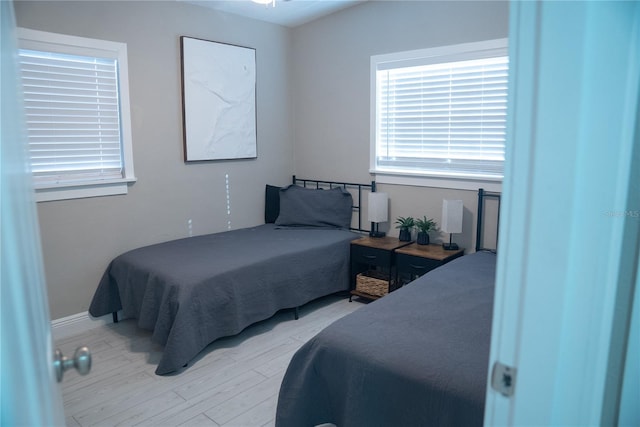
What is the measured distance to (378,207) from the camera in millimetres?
4020

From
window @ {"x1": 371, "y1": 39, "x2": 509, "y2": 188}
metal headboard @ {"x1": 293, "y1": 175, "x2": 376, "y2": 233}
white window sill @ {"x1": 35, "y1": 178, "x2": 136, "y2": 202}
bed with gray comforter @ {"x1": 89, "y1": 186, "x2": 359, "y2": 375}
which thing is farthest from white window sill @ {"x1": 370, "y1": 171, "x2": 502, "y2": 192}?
white window sill @ {"x1": 35, "y1": 178, "x2": 136, "y2": 202}

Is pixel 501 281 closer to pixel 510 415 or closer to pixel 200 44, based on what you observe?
pixel 510 415

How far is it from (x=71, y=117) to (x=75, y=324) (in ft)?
4.77

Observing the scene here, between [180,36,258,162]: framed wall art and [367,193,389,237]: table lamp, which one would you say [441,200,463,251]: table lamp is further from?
[180,36,258,162]: framed wall art

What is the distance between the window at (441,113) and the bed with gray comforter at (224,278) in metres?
0.68

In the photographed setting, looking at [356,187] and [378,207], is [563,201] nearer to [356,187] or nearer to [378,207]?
[378,207]

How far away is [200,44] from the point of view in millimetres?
3863

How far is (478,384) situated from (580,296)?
94 centimetres

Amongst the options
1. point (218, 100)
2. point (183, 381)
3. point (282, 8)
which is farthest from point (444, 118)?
point (183, 381)

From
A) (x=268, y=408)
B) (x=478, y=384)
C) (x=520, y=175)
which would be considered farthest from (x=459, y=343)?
(x=520, y=175)

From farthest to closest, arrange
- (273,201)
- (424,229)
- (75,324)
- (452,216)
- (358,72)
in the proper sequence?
(273,201)
(358,72)
(424,229)
(452,216)
(75,324)

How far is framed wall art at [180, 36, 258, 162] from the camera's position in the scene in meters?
3.85

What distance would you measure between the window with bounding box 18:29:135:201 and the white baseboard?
866mm

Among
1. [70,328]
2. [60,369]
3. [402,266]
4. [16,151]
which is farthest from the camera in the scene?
[402,266]
